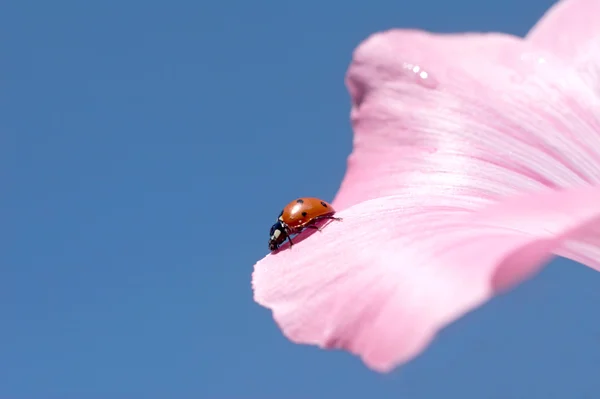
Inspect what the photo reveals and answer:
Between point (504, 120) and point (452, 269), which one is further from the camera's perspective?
point (504, 120)

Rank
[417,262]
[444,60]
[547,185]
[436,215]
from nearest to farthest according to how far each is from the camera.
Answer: [417,262] < [436,215] < [547,185] < [444,60]

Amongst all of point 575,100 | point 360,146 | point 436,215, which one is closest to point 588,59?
point 575,100

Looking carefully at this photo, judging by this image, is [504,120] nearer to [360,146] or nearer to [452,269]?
[360,146]

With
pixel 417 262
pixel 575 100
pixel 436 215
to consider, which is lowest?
pixel 417 262

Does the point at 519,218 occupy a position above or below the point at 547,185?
below

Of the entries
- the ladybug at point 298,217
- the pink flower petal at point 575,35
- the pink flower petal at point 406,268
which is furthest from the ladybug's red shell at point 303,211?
the pink flower petal at point 575,35

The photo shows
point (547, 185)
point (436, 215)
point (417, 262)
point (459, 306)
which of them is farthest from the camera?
point (547, 185)
